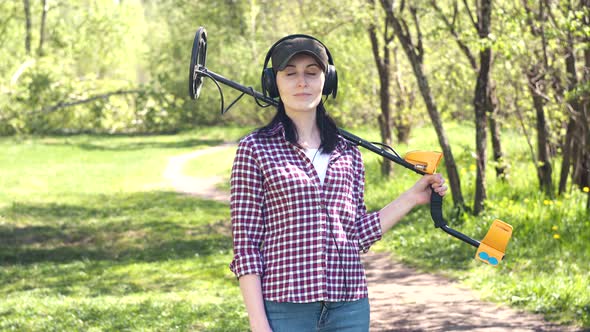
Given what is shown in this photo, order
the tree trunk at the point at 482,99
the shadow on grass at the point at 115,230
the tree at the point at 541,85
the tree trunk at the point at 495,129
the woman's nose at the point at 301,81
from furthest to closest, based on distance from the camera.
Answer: the shadow on grass at the point at 115,230, the tree trunk at the point at 495,129, the tree trunk at the point at 482,99, the tree at the point at 541,85, the woman's nose at the point at 301,81

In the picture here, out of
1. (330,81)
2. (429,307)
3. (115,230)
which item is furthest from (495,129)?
→ (330,81)

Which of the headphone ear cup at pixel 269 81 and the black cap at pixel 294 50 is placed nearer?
the black cap at pixel 294 50

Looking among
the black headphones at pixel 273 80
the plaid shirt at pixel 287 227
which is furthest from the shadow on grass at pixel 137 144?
the plaid shirt at pixel 287 227

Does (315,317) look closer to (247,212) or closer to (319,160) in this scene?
(247,212)

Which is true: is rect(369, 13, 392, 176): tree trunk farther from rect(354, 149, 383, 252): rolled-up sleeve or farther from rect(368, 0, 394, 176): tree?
rect(354, 149, 383, 252): rolled-up sleeve

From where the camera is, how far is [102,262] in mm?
13305

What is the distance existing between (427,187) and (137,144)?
3953 cm

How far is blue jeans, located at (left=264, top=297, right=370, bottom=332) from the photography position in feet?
10.0

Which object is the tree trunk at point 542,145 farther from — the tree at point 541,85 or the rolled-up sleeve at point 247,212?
the rolled-up sleeve at point 247,212

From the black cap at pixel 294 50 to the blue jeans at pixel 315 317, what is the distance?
858 mm

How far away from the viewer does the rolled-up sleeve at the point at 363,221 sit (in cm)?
332

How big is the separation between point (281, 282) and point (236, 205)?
31 centimetres

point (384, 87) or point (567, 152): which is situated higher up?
point (384, 87)

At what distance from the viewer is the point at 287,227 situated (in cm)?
310
